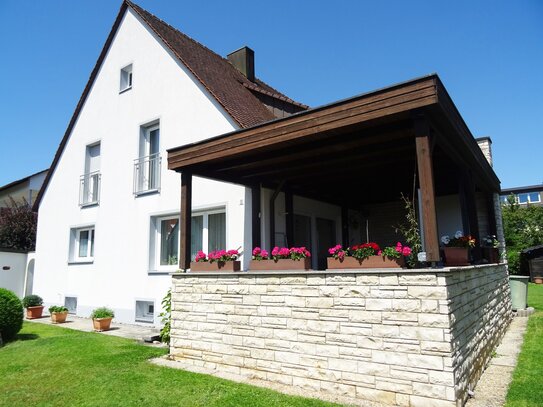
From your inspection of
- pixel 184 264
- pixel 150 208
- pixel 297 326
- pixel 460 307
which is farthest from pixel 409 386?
pixel 150 208

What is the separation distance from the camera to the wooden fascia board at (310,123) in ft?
14.4

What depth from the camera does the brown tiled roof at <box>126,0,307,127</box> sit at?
9.48 metres

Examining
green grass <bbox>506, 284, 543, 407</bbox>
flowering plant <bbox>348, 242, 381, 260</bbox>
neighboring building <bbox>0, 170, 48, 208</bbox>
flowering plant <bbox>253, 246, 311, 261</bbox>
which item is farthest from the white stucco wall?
neighboring building <bbox>0, 170, 48, 208</bbox>

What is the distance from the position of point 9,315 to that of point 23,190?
17.6 m

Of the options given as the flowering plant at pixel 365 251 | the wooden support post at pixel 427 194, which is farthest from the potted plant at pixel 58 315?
the wooden support post at pixel 427 194

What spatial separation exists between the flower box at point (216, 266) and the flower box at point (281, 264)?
0.34m

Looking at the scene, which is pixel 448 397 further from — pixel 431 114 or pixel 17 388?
pixel 17 388

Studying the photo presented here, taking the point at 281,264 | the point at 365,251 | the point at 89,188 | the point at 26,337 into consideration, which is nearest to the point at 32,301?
the point at 26,337

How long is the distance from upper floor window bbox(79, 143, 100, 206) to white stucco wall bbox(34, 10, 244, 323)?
21cm

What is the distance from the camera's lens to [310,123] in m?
5.22

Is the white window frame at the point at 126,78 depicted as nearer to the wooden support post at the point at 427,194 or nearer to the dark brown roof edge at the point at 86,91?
the dark brown roof edge at the point at 86,91

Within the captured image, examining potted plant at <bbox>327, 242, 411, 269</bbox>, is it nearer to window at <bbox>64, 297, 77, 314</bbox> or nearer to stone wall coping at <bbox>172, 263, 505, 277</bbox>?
stone wall coping at <bbox>172, 263, 505, 277</bbox>

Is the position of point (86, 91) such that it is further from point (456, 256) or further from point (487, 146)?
point (487, 146)

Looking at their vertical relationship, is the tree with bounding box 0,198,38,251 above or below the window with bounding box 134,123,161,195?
below
